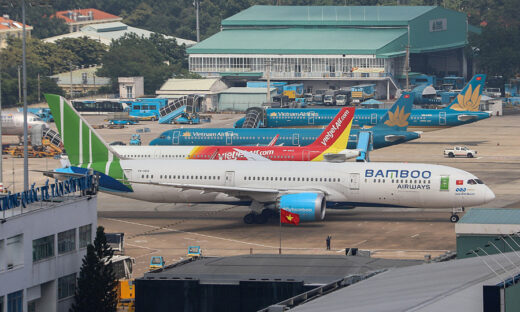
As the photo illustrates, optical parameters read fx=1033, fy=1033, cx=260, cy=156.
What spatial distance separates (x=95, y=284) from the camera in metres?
49.2

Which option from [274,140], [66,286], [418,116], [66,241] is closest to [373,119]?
[418,116]

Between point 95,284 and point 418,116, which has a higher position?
point 418,116

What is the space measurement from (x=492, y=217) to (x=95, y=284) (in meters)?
19.9

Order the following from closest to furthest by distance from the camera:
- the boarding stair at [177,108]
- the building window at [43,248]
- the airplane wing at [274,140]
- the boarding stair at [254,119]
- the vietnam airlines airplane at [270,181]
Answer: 1. the building window at [43,248]
2. the vietnam airlines airplane at [270,181]
3. the airplane wing at [274,140]
4. the boarding stair at [254,119]
5. the boarding stair at [177,108]

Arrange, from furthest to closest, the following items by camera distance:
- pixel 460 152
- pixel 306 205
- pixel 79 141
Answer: pixel 460 152 → pixel 79 141 → pixel 306 205

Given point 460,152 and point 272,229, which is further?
point 460,152

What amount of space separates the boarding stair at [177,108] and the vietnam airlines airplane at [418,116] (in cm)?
3595

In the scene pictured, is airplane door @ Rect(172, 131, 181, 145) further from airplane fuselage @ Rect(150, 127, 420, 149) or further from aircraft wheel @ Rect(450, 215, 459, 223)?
aircraft wheel @ Rect(450, 215, 459, 223)

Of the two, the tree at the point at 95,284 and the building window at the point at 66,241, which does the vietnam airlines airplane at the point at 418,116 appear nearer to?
the building window at the point at 66,241

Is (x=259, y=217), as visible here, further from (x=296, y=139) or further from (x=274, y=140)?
(x=296, y=139)

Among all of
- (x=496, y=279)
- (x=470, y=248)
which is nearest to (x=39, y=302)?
(x=470, y=248)

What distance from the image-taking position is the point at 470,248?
49.8 m

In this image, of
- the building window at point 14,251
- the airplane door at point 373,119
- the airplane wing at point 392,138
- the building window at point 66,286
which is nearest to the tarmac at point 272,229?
the building window at point 66,286

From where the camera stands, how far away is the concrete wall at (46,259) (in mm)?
46281
